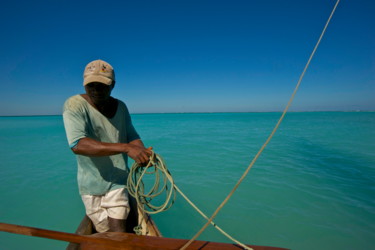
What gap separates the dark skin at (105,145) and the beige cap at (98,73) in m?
0.06

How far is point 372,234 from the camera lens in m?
4.17

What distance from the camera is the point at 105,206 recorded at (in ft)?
6.71

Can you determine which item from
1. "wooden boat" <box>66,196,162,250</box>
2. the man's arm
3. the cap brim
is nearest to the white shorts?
"wooden boat" <box>66,196,162,250</box>

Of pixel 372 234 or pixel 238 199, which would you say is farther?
pixel 238 199

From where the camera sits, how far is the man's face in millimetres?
1747

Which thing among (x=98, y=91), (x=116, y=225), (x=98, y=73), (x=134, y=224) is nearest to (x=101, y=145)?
(x=98, y=91)

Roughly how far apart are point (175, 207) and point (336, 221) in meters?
4.11

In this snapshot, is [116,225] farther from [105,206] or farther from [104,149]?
[104,149]

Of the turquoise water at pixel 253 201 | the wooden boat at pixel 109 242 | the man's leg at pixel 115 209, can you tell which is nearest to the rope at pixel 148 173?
the man's leg at pixel 115 209

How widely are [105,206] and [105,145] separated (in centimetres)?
86

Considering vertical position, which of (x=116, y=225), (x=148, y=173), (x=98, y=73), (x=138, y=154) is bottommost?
(x=116, y=225)

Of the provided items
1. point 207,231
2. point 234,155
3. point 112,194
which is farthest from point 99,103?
point 234,155

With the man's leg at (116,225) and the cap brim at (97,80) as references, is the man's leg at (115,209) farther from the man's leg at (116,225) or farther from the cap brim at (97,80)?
the cap brim at (97,80)

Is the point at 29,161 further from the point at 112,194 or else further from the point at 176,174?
the point at 112,194
